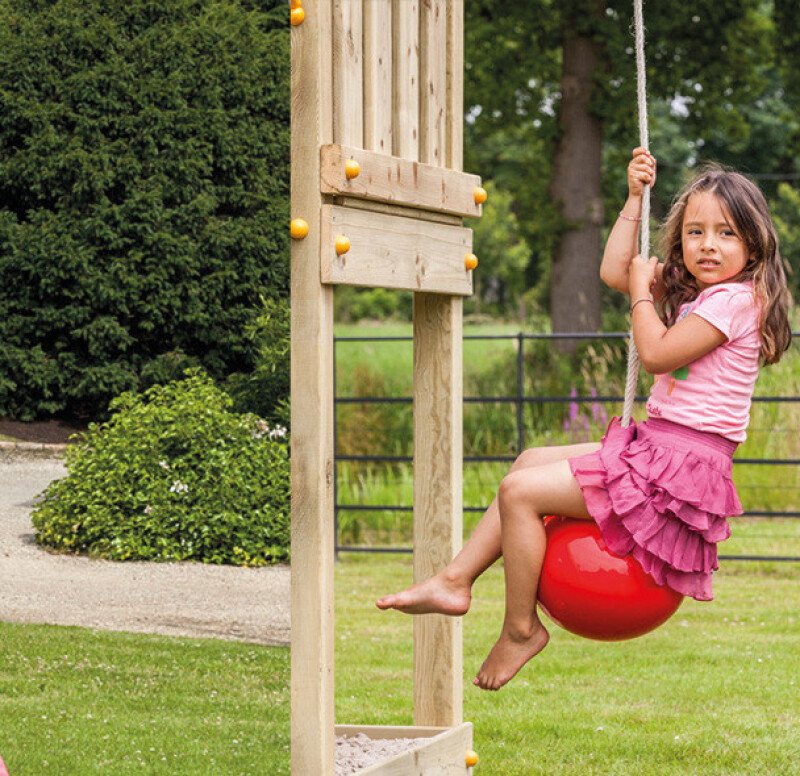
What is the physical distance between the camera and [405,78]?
4336mm

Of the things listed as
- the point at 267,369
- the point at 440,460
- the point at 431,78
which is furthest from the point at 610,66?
the point at 440,460

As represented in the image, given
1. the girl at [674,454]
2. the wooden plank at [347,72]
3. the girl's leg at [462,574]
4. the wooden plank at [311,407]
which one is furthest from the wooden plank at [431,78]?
the girl's leg at [462,574]

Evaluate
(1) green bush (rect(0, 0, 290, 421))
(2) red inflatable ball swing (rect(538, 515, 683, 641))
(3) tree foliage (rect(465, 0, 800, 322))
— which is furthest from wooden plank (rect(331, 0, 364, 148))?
(3) tree foliage (rect(465, 0, 800, 322))

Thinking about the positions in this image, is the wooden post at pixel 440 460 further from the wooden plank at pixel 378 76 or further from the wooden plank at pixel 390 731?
the wooden plank at pixel 378 76

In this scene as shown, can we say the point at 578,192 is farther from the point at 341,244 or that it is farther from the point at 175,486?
the point at 341,244

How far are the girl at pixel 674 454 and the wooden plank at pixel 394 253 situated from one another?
725 millimetres

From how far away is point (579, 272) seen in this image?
13.8m

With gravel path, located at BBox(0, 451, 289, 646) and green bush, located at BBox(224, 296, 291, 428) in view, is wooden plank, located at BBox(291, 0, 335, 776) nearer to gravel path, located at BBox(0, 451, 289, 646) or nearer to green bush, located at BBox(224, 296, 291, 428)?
gravel path, located at BBox(0, 451, 289, 646)

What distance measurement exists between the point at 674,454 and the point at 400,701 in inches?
116

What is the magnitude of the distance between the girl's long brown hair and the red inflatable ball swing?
2.43 ft

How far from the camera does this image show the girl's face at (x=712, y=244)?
12.7ft

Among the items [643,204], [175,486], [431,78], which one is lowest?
[175,486]

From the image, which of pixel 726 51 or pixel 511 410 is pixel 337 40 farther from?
pixel 726 51

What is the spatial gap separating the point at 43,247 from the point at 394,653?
11.1ft
